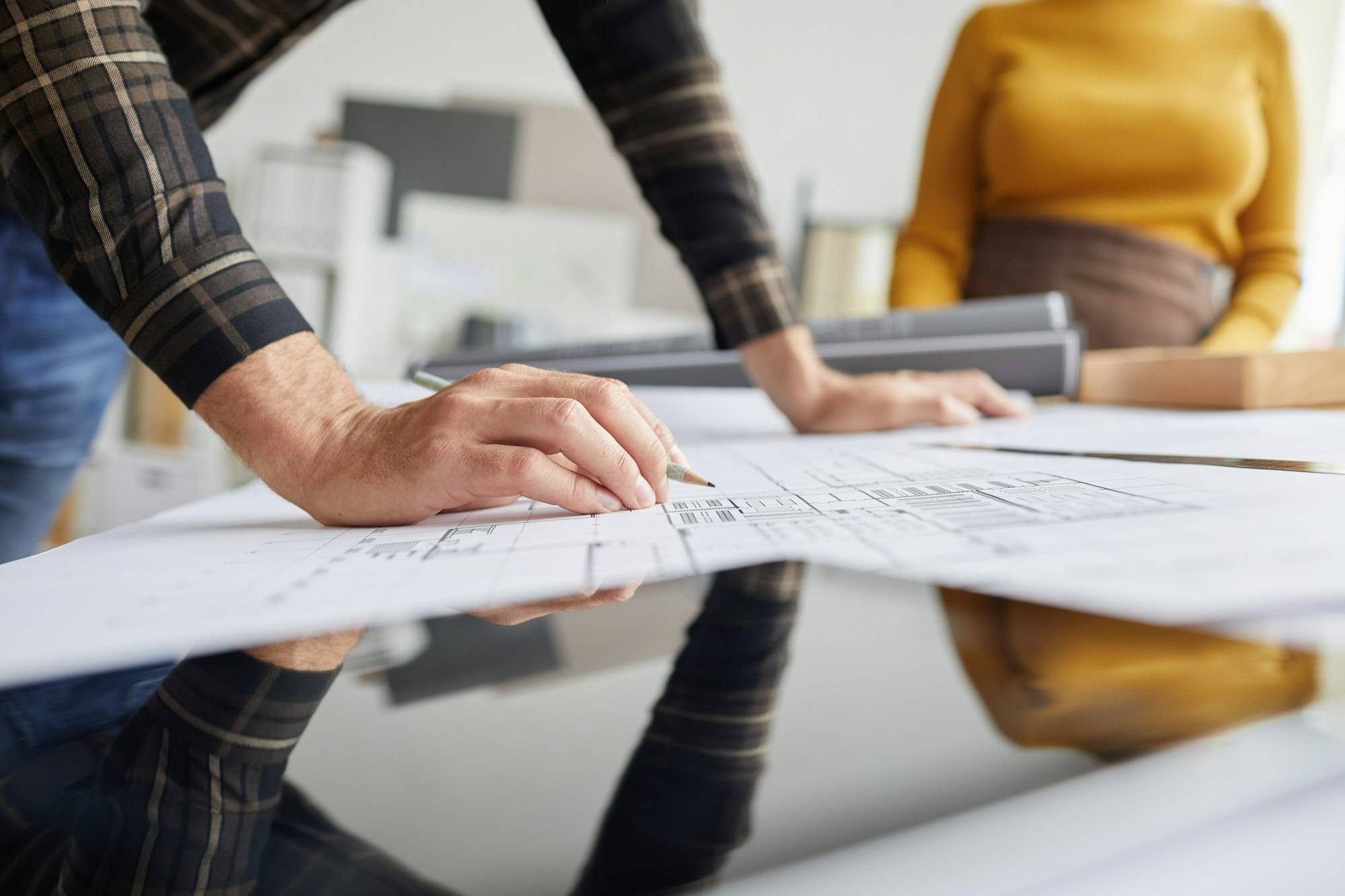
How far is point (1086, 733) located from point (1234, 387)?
70 centimetres

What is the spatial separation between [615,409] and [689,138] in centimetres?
41

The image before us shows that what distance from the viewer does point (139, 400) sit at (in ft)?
9.80

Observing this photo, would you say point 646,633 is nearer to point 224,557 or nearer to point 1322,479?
point 224,557

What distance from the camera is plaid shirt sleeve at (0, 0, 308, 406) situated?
411 mm

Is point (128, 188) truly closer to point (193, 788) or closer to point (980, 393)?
point (193, 788)

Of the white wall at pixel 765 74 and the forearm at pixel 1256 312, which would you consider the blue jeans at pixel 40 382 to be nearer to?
the forearm at pixel 1256 312

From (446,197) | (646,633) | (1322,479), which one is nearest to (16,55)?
(646,633)

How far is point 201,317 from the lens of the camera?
42cm

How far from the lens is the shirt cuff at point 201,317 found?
1.36 feet

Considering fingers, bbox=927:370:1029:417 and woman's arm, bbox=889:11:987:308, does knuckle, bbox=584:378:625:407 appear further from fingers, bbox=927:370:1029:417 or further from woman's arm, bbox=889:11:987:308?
woman's arm, bbox=889:11:987:308

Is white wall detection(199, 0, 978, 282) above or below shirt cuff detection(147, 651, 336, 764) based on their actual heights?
above

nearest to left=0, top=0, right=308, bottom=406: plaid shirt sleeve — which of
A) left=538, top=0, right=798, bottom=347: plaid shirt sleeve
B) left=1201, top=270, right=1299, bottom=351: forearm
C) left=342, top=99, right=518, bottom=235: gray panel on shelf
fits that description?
left=538, top=0, right=798, bottom=347: plaid shirt sleeve

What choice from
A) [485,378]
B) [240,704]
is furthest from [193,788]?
[485,378]

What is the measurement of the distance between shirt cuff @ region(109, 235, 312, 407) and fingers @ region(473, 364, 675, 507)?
0.33 feet
